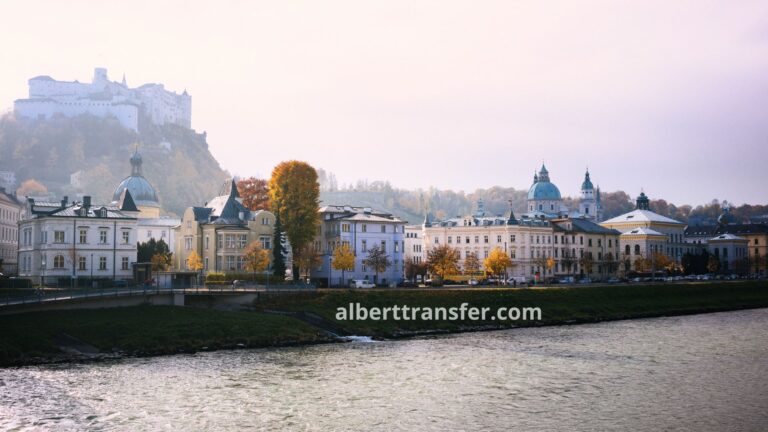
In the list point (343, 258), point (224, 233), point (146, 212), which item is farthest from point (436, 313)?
point (146, 212)

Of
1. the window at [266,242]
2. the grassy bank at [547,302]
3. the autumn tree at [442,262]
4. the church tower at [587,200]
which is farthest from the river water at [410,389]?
the church tower at [587,200]

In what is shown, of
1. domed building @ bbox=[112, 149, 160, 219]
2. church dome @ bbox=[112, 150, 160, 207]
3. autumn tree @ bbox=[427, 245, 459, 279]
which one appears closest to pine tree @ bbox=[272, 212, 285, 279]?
autumn tree @ bbox=[427, 245, 459, 279]

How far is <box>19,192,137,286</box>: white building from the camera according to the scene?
74375 millimetres

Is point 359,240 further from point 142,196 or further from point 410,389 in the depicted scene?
point 410,389

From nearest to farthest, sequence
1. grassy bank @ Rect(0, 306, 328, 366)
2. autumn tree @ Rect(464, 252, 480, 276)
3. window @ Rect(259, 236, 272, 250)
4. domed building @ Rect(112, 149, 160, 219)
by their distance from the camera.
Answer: grassy bank @ Rect(0, 306, 328, 366) → window @ Rect(259, 236, 272, 250) → autumn tree @ Rect(464, 252, 480, 276) → domed building @ Rect(112, 149, 160, 219)

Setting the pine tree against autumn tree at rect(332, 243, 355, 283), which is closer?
the pine tree

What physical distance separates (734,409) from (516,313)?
1509 inches

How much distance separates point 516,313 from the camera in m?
72.8

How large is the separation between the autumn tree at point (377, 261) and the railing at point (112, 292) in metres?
23.1

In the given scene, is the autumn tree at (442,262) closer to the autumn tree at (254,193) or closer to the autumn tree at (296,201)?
the autumn tree at (296,201)

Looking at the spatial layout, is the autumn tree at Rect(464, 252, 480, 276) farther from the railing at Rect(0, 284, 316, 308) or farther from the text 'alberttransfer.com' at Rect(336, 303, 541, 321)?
the railing at Rect(0, 284, 316, 308)

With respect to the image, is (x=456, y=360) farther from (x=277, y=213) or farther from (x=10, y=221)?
(x=10, y=221)

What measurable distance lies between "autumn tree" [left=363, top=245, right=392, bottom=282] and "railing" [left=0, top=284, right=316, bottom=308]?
23098 mm

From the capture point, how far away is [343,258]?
89.6m
